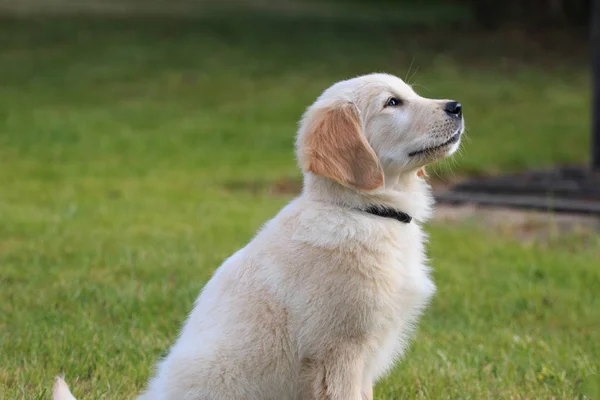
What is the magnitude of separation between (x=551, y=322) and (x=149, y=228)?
3.72 metres

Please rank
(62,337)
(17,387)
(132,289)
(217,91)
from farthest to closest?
(217,91), (132,289), (62,337), (17,387)

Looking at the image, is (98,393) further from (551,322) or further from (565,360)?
(551,322)

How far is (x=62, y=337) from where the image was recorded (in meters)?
5.11

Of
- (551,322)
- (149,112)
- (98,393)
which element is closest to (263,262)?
(98,393)

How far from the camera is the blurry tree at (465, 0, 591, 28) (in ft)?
83.4

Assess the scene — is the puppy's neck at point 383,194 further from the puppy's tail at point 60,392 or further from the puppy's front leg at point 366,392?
the puppy's tail at point 60,392

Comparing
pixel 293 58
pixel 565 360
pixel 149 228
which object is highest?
pixel 565 360

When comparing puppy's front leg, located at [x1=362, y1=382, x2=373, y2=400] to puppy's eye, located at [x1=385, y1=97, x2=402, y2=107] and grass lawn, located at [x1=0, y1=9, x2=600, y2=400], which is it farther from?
puppy's eye, located at [x1=385, y1=97, x2=402, y2=107]

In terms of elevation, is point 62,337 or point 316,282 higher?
point 316,282

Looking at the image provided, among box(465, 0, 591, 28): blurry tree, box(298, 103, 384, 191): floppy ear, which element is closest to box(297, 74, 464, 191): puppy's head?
box(298, 103, 384, 191): floppy ear

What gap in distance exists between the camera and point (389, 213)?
13.1 feet

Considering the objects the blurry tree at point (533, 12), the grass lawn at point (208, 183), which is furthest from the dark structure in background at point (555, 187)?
the blurry tree at point (533, 12)

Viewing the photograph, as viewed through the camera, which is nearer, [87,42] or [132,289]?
[132,289]

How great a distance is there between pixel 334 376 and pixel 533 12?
23882mm
